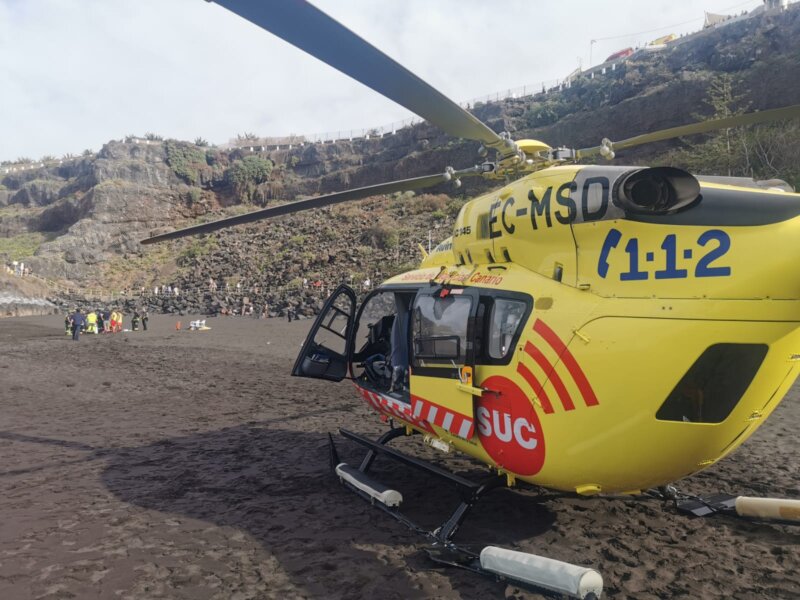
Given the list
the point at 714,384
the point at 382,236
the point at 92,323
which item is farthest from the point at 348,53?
the point at 382,236

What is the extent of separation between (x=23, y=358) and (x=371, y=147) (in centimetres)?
4787

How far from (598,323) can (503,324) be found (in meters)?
0.82

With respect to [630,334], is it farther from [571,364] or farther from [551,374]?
[551,374]

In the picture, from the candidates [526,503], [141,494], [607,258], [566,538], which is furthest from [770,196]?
[141,494]

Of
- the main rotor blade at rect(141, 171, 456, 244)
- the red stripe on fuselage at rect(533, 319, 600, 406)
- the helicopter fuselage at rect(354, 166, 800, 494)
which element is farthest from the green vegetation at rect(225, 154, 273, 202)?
the red stripe on fuselage at rect(533, 319, 600, 406)

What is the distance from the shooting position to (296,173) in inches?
2496

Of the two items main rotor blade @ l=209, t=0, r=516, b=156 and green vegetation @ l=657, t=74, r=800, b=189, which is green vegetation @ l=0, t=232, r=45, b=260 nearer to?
green vegetation @ l=657, t=74, r=800, b=189

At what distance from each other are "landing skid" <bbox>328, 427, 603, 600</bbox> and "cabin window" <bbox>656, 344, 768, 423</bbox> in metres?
1.12

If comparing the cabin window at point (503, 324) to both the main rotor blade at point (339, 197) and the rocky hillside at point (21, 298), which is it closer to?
the main rotor blade at point (339, 197)

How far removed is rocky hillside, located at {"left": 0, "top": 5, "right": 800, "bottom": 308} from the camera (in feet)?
117

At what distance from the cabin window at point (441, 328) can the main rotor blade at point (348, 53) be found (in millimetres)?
1493

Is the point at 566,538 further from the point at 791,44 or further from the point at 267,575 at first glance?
the point at 791,44

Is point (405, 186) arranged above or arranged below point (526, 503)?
above

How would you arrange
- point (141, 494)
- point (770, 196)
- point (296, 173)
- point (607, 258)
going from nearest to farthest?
1. point (770, 196)
2. point (607, 258)
3. point (141, 494)
4. point (296, 173)
